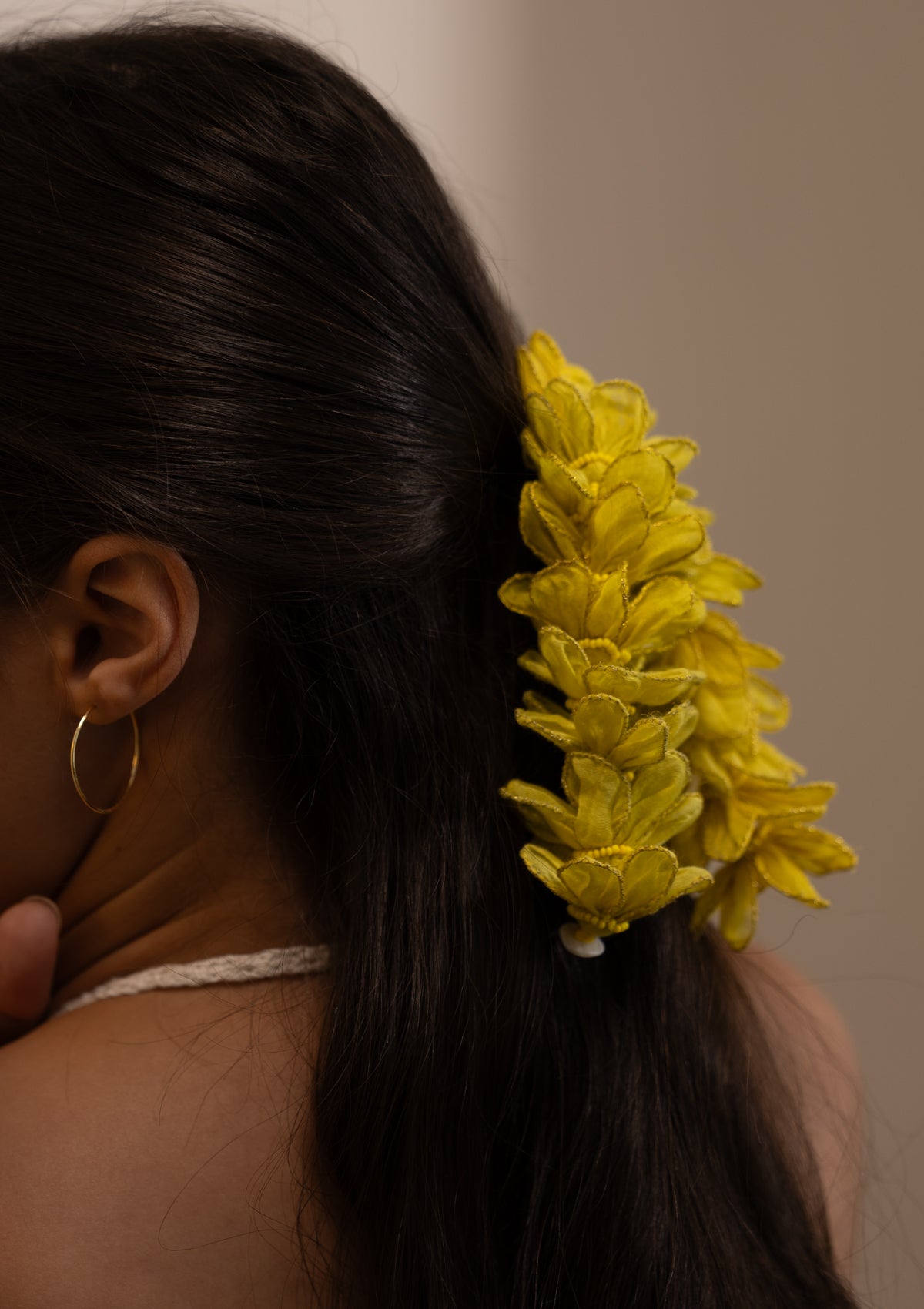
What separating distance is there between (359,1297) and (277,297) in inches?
23.4

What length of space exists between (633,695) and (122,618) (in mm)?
311

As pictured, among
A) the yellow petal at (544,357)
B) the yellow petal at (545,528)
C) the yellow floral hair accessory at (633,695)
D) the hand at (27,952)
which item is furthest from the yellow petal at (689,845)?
the hand at (27,952)

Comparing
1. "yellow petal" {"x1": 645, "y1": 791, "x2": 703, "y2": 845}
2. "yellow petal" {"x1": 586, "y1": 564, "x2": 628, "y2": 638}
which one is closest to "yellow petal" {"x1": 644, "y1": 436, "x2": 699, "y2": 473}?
"yellow petal" {"x1": 586, "y1": 564, "x2": 628, "y2": 638}

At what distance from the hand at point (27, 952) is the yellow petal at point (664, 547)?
1.51 feet

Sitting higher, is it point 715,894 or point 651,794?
point 651,794

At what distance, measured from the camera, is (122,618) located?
708 millimetres

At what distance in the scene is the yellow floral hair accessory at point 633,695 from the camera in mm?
673

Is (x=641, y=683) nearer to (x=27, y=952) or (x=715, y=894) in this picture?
(x=715, y=894)

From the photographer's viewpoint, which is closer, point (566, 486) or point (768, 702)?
point (566, 486)

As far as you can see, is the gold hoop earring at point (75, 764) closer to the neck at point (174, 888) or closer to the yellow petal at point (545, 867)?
the neck at point (174, 888)

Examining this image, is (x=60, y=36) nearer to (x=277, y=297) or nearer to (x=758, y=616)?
(x=277, y=297)

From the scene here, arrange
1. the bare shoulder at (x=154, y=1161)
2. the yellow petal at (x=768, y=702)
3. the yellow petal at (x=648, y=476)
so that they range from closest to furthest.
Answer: the bare shoulder at (x=154, y=1161)
the yellow petal at (x=648, y=476)
the yellow petal at (x=768, y=702)

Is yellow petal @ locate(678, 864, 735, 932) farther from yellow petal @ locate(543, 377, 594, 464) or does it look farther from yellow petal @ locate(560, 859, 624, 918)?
yellow petal @ locate(543, 377, 594, 464)

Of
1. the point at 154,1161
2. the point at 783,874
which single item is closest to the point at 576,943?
the point at 783,874
